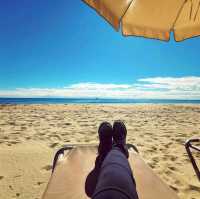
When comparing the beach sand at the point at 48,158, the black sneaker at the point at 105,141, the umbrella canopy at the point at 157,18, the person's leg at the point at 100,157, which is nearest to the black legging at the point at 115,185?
→ the person's leg at the point at 100,157

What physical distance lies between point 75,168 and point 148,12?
2.15 m

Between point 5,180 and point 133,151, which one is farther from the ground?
point 133,151

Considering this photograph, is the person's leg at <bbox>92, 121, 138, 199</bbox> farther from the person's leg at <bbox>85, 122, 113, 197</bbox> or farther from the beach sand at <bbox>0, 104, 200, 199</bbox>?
the beach sand at <bbox>0, 104, 200, 199</bbox>

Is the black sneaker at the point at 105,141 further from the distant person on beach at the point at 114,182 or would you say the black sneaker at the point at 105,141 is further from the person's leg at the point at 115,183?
the person's leg at the point at 115,183

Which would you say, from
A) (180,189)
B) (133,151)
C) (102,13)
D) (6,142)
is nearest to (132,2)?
(102,13)

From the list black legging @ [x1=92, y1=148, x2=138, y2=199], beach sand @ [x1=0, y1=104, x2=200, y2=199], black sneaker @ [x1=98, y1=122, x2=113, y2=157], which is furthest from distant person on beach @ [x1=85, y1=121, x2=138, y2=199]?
beach sand @ [x1=0, y1=104, x2=200, y2=199]

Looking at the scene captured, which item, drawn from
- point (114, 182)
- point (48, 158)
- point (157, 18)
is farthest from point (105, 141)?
point (157, 18)

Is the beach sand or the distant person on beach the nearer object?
the distant person on beach

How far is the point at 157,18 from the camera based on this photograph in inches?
104

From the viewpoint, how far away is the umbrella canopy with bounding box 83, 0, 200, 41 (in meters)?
2.35

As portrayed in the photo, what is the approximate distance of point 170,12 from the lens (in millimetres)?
2596

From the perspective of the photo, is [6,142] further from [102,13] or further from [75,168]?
[102,13]

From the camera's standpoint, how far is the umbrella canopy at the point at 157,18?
235 cm

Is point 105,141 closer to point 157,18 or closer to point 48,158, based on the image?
point 48,158
